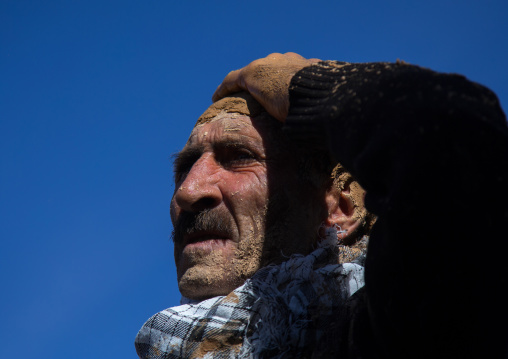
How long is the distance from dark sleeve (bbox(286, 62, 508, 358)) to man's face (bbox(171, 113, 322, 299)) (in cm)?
122

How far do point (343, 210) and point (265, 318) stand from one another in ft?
3.23

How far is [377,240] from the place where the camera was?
5.20 feet

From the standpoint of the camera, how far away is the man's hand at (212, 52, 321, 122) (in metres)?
2.77

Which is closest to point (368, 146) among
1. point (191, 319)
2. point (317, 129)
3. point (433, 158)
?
point (433, 158)

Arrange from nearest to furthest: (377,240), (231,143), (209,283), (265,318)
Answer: (377,240) < (265,318) < (209,283) < (231,143)

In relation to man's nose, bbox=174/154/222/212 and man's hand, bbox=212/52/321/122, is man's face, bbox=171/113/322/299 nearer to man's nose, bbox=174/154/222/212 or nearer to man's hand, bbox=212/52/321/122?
man's nose, bbox=174/154/222/212

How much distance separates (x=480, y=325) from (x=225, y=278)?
4.73ft

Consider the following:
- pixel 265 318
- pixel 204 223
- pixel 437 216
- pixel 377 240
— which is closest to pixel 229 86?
pixel 204 223

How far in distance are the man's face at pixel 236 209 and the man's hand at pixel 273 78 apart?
0.19 meters

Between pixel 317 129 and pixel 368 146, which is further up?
pixel 317 129

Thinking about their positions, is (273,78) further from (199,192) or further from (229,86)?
(199,192)

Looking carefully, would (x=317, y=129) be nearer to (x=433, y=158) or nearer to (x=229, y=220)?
(x=433, y=158)

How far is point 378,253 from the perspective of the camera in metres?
1.53

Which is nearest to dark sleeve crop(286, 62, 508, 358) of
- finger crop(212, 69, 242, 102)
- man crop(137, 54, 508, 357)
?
man crop(137, 54, 508, 357)
